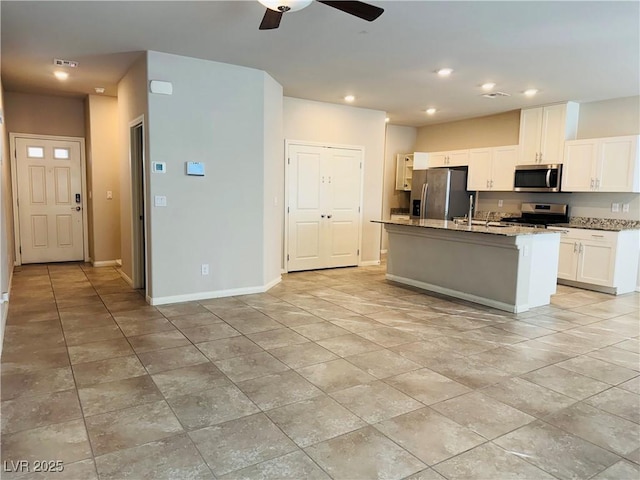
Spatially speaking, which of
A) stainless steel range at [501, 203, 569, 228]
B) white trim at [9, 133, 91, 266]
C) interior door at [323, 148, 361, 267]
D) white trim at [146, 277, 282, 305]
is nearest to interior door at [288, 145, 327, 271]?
interior door at [323, 148, 361, 267]

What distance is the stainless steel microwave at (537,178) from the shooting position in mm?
6418

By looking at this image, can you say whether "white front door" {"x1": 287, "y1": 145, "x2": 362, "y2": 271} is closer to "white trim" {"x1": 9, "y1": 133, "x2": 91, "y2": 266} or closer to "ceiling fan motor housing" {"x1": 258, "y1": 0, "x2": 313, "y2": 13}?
"white trim" {"x1": 9, "y1": 133, "x2": 91, "y2": 266}

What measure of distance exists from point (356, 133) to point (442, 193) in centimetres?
198

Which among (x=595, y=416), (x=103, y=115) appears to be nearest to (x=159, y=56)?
(x=103, y=115)

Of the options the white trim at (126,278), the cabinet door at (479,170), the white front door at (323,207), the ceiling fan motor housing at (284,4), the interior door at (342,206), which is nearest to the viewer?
the ceiling fan motor housing at (284,4)

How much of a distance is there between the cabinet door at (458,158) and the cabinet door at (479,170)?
11 cm

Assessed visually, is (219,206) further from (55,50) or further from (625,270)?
(625,270)

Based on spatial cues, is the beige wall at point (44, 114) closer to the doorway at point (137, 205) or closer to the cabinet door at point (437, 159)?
the doorway at point (137, 205)

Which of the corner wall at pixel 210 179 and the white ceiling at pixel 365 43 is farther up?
the white ceiling at pixel 365 43

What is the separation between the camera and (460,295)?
17.8 feet

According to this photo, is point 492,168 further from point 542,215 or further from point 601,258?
point 601,258

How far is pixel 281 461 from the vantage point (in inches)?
82.6

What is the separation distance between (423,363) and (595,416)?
1157 mm

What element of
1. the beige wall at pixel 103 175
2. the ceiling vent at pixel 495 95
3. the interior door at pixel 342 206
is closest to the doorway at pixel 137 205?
the beige wall at pixel 103 175
